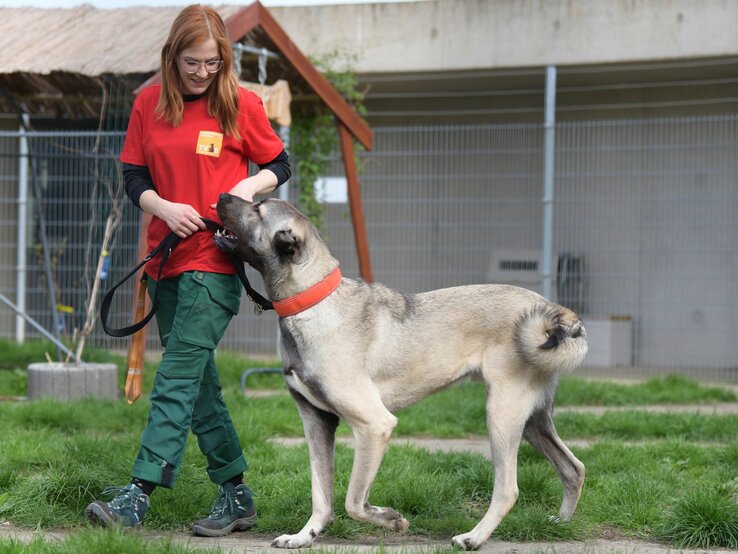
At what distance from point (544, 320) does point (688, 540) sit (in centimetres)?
116

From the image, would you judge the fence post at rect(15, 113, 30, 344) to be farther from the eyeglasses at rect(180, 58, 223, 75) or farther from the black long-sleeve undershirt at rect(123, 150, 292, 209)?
the eyeglasses at rect(180, 58, 223, 75)

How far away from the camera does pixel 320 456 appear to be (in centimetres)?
435

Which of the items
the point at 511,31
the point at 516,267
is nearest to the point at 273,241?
the point at 516,267

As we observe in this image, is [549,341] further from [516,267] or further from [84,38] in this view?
[516,267]

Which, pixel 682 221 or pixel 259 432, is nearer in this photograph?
pixel 259 432

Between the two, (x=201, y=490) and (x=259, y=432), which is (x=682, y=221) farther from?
(x=201, y=490)

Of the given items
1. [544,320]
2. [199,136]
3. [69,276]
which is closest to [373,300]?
[544,320]

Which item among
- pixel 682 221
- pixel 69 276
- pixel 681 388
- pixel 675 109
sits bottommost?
pixel 681 388

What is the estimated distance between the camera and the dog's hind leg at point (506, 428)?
4199 millimetres

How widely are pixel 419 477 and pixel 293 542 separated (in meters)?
1.15

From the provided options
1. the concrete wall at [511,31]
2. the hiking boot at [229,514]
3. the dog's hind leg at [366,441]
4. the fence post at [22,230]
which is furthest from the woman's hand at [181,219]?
the concrete wall at [511,31]

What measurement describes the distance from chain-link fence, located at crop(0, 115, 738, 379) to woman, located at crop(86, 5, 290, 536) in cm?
643

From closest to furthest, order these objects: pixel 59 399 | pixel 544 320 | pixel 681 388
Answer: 1. pixel 544 320
2. pixel 59 399
3. pixel 681 388

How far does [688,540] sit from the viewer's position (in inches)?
167
